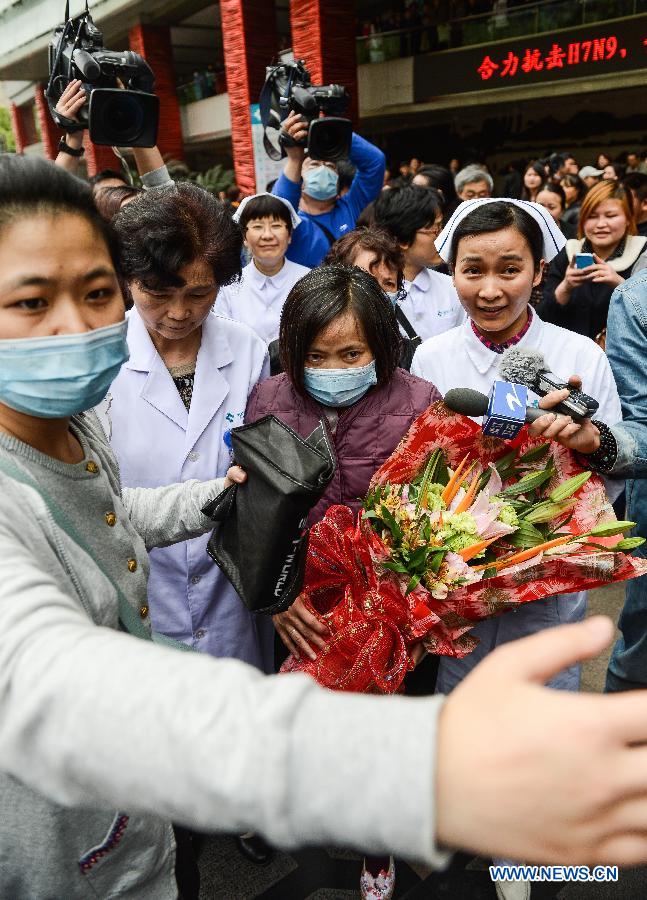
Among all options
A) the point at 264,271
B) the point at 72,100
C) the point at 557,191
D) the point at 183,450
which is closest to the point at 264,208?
the point at 264,271

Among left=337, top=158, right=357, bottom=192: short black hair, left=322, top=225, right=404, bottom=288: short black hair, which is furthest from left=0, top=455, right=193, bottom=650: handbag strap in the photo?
left=337, top=158, right=357, bottom=192: short black hair

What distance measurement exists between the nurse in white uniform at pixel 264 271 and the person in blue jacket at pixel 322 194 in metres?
0.40

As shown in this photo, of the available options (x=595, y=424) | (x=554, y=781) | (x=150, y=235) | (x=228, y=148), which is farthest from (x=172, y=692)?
(x=228, y=148)

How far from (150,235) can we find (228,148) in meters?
21.3

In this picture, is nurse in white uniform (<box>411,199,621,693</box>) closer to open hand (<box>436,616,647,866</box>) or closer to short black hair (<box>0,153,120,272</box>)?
short black hair (<box>0,153,120,272</box>)

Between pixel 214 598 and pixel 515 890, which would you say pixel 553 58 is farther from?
pixel 515 890

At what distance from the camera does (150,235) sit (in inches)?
72.6

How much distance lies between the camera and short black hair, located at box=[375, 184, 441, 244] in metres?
3.76

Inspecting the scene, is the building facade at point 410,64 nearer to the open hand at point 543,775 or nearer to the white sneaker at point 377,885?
the white sneaker at point 377,885

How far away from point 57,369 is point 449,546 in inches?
38.6

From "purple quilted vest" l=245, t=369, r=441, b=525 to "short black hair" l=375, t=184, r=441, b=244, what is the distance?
206cm

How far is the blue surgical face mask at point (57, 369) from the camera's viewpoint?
0.99 metres

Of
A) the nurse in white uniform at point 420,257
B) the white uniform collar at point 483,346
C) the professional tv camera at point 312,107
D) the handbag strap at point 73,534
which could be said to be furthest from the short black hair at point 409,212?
the handbag strap at point 73,534

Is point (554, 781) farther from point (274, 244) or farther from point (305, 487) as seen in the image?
point (274, 244)
